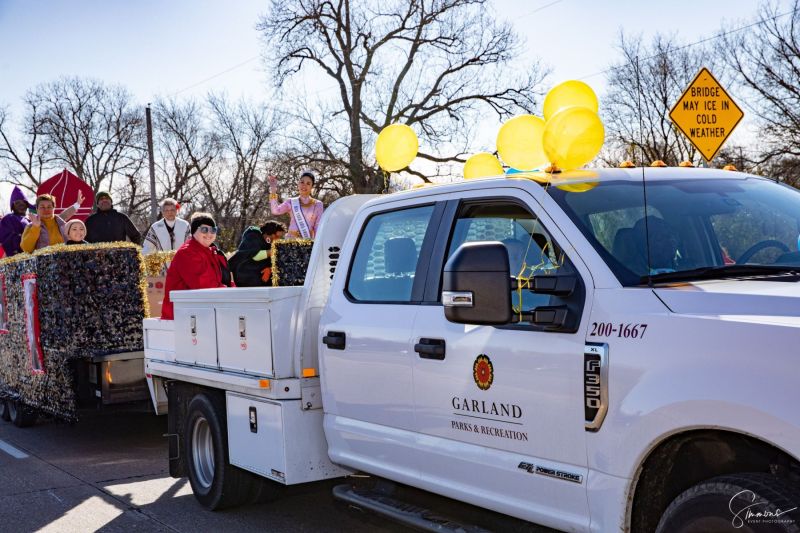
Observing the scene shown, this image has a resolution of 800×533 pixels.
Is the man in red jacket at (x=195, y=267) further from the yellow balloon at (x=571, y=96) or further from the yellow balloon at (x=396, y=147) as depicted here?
→ the yellow balloon at (x=571, y=96)

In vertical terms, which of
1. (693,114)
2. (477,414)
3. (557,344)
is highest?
(693,114)

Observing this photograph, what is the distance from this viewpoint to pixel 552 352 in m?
3.70

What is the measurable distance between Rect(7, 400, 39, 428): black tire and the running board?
21.4 feet

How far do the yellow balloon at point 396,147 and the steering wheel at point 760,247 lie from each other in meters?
2.88

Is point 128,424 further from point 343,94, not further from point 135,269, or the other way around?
point 343,94

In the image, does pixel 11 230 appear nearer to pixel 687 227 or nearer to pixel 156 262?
pixel 156 262

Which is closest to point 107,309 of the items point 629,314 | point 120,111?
point 629,314

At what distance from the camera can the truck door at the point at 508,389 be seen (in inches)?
144

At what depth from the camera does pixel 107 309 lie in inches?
359

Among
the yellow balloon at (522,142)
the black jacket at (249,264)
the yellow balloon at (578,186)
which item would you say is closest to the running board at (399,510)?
the yellow balloon at (578,186)

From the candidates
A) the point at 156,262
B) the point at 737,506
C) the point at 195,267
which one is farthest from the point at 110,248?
the point at 737,506

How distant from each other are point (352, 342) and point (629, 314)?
6.26 feet

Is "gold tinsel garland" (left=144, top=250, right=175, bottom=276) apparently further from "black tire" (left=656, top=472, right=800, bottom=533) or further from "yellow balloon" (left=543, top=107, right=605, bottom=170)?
"black tire" (left=656, top=472, right=800, bottom=533)

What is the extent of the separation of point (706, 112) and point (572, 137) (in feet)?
19.7
